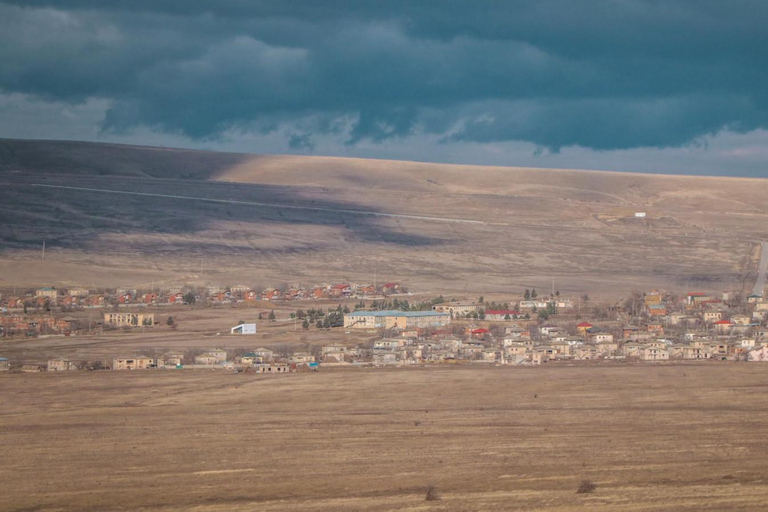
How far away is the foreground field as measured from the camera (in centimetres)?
1995

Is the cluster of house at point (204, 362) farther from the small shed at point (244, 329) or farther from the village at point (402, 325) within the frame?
the small shed at point (244, 329)

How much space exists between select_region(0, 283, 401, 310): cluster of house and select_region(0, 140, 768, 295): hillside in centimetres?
451

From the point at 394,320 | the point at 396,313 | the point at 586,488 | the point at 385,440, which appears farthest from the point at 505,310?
the point at 586,488

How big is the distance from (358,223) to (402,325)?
5421 centimetres

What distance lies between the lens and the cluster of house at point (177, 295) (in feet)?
199

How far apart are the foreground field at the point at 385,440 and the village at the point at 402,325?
3.85 meters

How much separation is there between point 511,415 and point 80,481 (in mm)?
11217

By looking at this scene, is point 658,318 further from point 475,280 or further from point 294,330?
point 475,280

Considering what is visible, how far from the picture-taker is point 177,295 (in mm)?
65312

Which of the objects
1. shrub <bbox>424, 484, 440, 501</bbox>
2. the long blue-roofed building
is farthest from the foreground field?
the long blue-roofed building

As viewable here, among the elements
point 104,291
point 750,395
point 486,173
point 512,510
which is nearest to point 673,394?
point 750,395

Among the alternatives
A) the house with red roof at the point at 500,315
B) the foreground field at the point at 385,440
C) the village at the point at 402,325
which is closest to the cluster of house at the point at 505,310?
the house with red roof at the point at 500,315

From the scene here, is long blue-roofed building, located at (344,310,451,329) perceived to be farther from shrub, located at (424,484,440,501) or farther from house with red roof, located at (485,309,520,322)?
shrub, located at (424,484,440,501)

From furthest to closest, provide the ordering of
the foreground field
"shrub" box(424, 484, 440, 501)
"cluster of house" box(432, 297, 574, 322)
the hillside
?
the hillside
"cluster of house" box(432, 297, 574, 322)
the foreground field
"shrub" box(424, 484, 440, 501)
